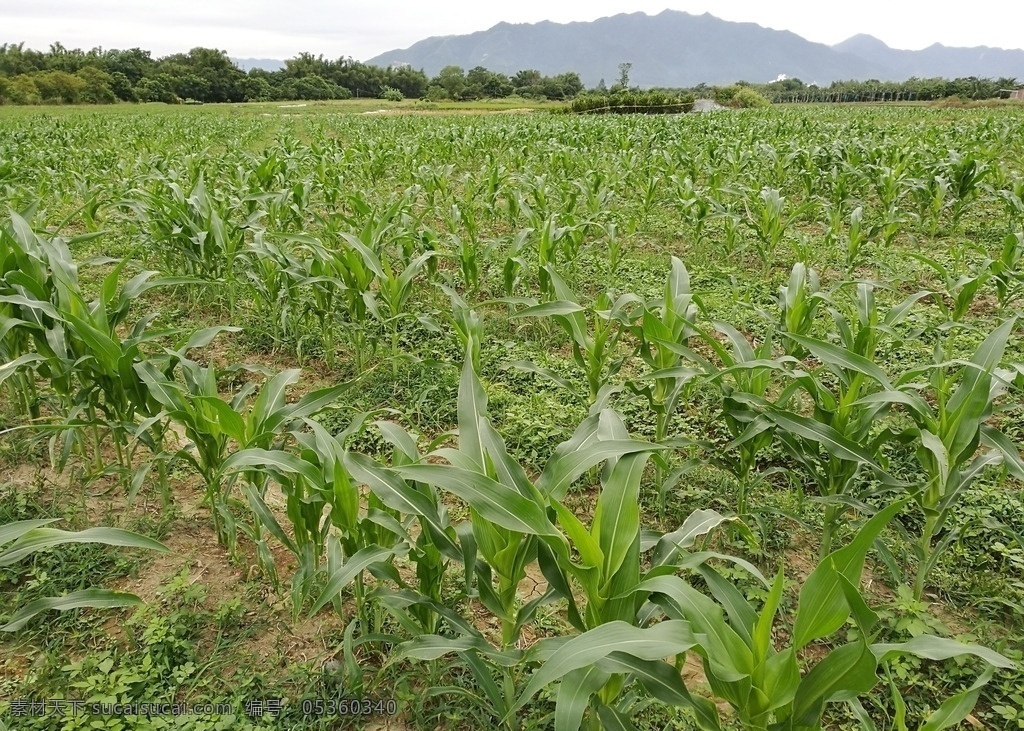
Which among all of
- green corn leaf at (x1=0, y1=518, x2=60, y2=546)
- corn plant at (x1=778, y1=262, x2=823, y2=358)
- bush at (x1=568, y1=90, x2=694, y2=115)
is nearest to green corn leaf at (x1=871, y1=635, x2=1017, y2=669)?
corn plant at (x1=778, y1=262, x2=823, y2=358)

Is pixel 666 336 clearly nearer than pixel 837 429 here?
No

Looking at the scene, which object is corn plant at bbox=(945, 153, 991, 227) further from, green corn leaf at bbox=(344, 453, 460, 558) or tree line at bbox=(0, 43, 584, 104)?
tree line at bbox=(0, 43, 584, 104)

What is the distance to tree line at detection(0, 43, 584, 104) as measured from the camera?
123 feet

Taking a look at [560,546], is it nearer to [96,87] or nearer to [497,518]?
[497,518]

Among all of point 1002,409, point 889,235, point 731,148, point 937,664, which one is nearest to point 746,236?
point 889,235

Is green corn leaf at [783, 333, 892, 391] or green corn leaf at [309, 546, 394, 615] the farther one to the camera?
green corn leaf at [783, 333, 892, 391]

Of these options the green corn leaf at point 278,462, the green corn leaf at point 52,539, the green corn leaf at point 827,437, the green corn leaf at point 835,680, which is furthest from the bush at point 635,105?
the green corn leaf at point 835,680

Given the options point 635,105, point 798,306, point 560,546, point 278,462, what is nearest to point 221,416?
point 278,462

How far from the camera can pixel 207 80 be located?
49.9 metres

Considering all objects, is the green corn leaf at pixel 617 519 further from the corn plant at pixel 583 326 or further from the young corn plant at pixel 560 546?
the corn plant at pixel 583 326

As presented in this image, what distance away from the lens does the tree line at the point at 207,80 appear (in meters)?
37.5

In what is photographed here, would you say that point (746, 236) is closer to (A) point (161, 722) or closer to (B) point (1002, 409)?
(B) point (1002, 409)

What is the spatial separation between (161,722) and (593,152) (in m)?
9.86

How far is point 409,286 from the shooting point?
381cm
